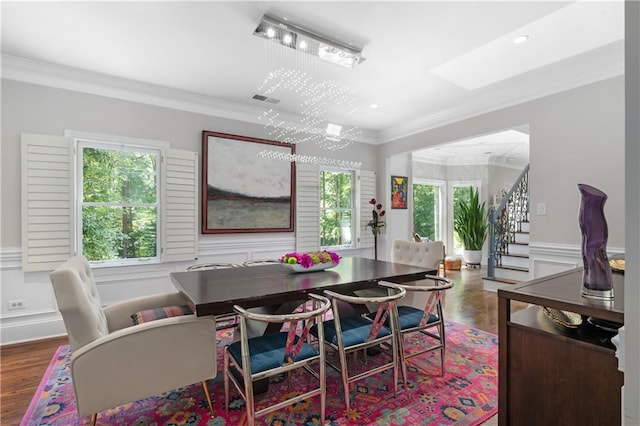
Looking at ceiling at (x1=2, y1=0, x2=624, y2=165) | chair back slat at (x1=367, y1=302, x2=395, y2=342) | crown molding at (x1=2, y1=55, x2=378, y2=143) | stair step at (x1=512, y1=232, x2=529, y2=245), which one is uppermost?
ceiling at (x1=2, y1=0, x2=624, y2=165)

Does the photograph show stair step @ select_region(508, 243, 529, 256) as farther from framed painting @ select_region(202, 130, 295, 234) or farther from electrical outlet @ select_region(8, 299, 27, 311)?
electrical outlet @ select_region(8, 299, 27, 311)

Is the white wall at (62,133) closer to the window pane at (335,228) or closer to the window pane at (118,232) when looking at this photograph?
the window pane at (118,232)

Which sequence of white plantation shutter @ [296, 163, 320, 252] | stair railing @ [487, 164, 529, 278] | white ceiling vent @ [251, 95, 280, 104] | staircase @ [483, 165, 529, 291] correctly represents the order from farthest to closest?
stair railing @ [487, 164, 529, 278] → staircase @ [483, 165, 529, 291] → white plantation shutter @ [296, 163, 320, 252] → white ceiling vent @ [251, 95, 280, 104]

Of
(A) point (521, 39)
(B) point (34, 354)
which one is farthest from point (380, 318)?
(B) point (34, 354)

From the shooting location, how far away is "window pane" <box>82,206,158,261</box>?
343 cm

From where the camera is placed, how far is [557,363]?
3.97ft

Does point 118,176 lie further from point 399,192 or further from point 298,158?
point 399,192

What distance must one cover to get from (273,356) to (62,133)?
10.9 ft

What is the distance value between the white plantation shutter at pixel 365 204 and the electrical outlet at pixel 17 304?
4.34 metres

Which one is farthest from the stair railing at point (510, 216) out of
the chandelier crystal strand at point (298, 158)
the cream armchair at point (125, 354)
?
the cream armchair at point (125, 354)

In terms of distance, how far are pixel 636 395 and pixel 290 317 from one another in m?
1.25

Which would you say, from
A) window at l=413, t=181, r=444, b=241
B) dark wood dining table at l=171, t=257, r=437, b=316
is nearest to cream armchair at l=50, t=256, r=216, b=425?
dark wood dining table at l=171, t=257, r=437, b=316

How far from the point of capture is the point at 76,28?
2.51 m

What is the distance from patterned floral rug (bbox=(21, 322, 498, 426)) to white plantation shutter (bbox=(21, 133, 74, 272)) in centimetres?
122
